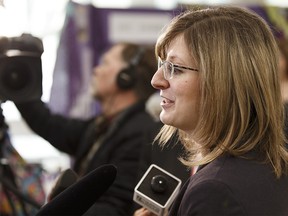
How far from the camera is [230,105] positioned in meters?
1.31

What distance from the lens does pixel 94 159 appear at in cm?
260

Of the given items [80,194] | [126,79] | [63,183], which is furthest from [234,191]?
[126,79]

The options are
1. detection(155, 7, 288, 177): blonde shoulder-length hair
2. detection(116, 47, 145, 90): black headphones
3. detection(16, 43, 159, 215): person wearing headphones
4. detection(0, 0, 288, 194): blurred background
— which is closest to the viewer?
detection(155, 7, 288, 177): blonde shoulder-length hair

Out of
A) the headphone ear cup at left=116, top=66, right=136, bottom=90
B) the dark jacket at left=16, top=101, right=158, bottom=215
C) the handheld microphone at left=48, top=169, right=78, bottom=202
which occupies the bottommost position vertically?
the dark jacket at left=16, top=101, right=158, bottom=215

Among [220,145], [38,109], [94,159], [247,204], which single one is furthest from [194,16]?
[38,109]

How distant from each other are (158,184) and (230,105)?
326 mm

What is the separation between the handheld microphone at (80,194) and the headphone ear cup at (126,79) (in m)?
1.59

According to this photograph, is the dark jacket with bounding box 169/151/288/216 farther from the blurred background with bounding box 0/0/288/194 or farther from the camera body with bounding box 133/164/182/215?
the blurred background with bounding box 0/0/288/194

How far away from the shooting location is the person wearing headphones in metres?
2.50

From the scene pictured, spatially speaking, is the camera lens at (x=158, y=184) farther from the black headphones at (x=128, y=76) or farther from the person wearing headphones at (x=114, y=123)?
the black headphones at (x=128, y=76)

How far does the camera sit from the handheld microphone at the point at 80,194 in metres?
1.26

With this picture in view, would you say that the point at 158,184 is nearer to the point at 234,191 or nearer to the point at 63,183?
the point at 63,183

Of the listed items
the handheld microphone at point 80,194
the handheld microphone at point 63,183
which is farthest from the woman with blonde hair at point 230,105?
the handheld microphone at point 63,183

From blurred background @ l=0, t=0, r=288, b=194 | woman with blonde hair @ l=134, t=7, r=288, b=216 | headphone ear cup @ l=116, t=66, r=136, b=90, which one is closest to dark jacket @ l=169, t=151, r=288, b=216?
woman with blonde hair @ l=134, t=7, r=288, b=216
